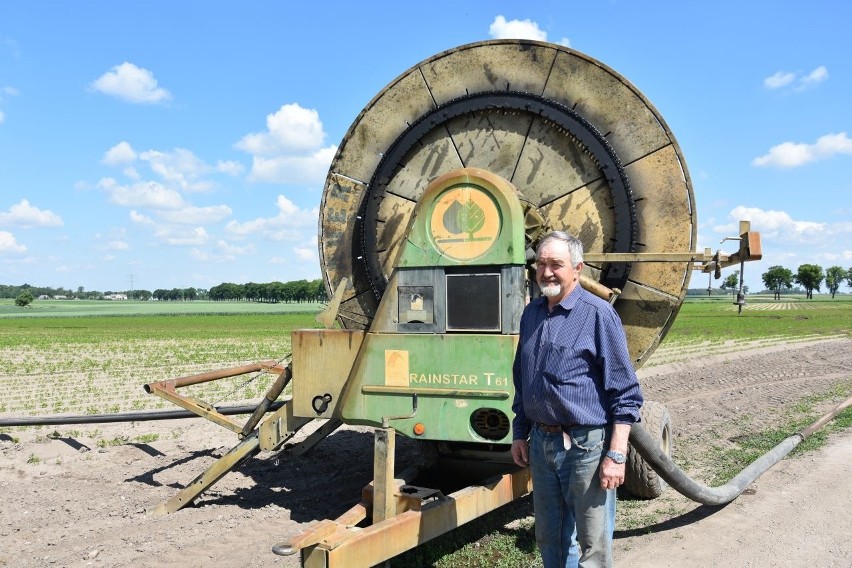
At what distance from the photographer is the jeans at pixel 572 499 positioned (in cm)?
327

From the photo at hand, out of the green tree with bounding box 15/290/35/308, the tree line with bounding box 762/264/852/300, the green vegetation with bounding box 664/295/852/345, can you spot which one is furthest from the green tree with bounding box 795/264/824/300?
the green tree with bounding box 15/290/35/308

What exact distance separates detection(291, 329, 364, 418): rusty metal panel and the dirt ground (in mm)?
1056

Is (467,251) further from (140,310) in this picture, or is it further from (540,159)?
(140,310)

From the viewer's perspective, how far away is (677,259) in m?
5.37

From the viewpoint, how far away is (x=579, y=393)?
3.24 meters

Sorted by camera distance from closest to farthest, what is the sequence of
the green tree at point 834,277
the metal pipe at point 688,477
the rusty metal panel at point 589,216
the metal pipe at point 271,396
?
the metal pipe at point 688,477
the metal pipe at point 271,396
the rusty metal panel at point 589,216
the green tree at point 834,277

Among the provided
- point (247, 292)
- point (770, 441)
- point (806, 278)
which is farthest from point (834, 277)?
point (770, 441)

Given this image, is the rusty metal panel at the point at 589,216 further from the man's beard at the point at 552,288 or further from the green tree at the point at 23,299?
Answer: the green tree at the point at 23,299

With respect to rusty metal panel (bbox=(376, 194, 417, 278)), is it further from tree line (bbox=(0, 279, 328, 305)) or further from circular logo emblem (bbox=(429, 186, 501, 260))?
tree line (bbox=(0, 279, 328, 305))

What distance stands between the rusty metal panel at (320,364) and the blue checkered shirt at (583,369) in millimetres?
1904

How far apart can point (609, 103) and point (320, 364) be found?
10.4 ft

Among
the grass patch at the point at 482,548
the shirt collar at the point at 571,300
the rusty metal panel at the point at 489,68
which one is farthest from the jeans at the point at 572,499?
the rusty metal panel at the point at 489,68

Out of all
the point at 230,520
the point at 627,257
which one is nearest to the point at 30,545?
the point at 230,520

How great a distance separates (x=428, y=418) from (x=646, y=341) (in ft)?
7.51
